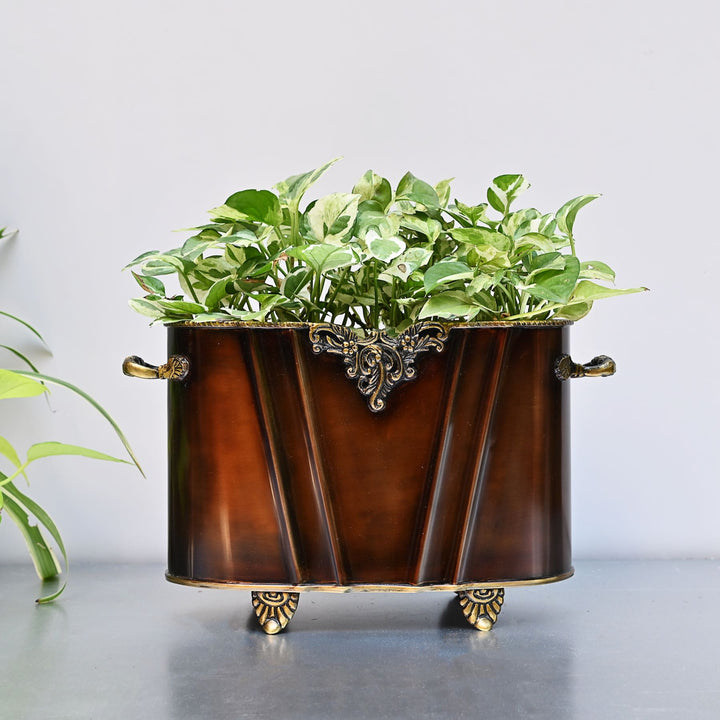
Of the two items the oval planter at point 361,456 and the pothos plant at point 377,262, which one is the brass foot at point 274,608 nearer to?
the oval planter at point 361,456

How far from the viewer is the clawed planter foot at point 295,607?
0.95 metres

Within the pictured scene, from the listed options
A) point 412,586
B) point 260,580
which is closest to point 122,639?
point 260,580

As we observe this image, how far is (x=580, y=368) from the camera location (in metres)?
0.94

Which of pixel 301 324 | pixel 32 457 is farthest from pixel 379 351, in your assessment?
pixel 32 457

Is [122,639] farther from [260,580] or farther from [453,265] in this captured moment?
[453,265]

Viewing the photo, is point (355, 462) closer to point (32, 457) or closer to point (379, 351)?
point (379, 351)

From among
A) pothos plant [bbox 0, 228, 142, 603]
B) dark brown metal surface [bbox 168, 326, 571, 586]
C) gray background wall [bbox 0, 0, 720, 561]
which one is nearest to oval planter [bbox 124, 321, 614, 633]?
dark brown metal surface [bbox 168, 326, 571, 586]

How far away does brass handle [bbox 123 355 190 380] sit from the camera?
2.98ft

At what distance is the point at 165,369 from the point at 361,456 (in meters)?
0.22

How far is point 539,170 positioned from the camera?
129 centimetres

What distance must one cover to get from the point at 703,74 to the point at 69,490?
1.08 m

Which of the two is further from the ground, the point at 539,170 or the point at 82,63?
the point at 82,63

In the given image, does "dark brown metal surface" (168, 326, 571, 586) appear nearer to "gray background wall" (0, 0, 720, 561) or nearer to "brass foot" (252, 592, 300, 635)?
"brass foot" (252, 592, 300, 635)

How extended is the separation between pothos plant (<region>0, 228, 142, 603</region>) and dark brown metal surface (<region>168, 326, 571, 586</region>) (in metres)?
0.14
